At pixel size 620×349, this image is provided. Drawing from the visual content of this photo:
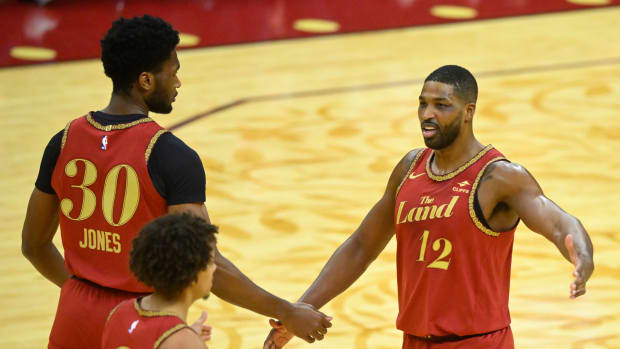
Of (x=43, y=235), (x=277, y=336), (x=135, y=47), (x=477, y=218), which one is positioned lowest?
(x=277, y=336)

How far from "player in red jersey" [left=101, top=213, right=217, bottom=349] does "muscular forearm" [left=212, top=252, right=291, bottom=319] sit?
71cm

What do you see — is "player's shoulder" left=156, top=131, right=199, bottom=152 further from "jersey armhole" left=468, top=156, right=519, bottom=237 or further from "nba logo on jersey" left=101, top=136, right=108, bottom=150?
"jersey armhole" left=468, top=156, right=519, bottom=237

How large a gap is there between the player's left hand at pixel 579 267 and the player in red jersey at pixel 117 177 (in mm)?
1188

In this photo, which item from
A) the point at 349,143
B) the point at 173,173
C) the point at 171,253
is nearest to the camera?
the point at 171,253

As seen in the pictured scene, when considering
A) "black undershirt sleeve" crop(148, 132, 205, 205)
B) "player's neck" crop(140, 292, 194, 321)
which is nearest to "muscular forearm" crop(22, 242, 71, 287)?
"black undershirt sleeve" crop(148, 132, 205, 205)

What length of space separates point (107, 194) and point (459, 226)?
121 cm

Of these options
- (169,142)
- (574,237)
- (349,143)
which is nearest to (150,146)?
(169,142)

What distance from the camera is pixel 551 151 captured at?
350 inches

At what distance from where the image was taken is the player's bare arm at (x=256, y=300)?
3888 mm

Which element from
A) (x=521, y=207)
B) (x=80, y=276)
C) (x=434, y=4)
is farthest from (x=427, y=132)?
(x=434, y=4)

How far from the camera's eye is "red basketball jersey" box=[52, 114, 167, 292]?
3.58 metres

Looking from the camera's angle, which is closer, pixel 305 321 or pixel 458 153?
pixel 458 153

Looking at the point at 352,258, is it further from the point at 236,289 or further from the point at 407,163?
the point at 236,289

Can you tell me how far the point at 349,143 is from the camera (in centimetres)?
933
